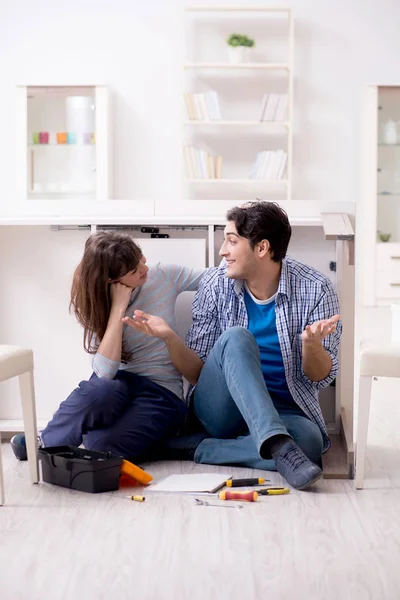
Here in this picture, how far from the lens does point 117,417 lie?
2.70 meters

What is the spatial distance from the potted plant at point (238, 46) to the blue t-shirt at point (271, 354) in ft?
12.3

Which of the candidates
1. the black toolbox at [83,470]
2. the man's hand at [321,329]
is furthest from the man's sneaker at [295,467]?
the black toolbox at [83,470]

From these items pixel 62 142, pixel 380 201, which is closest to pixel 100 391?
pixel 62 142

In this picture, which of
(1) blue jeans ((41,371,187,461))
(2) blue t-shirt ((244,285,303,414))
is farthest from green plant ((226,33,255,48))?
(1) blue jeans ((41,371,187,461))

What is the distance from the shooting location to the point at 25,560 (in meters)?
1.88

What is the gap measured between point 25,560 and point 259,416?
78 cm

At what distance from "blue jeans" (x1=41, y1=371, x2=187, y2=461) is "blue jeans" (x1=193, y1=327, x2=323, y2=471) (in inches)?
4.6

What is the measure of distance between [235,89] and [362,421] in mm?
4300

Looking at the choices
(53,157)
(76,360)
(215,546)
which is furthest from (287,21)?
(215,546)

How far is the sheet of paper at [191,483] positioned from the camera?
2.40 meters

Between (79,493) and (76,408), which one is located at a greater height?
(76,408)

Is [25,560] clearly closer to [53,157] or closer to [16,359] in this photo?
[16,359]

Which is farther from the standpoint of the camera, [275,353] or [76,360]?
[76,360]

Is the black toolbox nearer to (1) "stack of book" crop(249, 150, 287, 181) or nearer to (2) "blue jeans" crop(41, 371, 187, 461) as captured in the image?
(2) "blue jeans" crop(41, 371, 187, 461)
